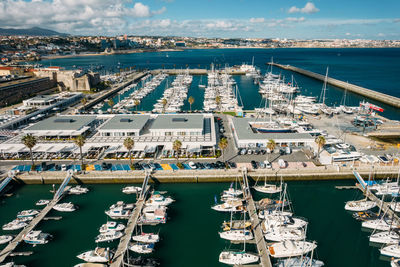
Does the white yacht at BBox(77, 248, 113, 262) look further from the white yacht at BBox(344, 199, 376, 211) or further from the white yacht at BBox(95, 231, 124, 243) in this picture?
the white yacht at BBox(344, 199, 376, 211)

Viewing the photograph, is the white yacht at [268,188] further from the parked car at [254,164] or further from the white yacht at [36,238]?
the white yacht at [36,238]

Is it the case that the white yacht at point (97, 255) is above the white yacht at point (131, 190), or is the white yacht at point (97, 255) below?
below

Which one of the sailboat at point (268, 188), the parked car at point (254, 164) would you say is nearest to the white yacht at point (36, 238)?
the sailboat at point (268, 188)

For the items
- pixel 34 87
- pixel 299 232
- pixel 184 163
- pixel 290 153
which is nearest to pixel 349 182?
pixel 290 153

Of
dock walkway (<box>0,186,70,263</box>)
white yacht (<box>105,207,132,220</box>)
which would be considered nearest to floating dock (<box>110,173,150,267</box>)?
white yacht (<box>105,207,132,220</box>)

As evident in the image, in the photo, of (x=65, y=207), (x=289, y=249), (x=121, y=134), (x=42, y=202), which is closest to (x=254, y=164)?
(x=289, y=249)

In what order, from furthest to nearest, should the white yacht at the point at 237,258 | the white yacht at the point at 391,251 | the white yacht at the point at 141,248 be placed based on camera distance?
1. the white yacht at the point at 141,248
2. the white yacht at the point at 391,251
3. the white yacht at the point at 237,258

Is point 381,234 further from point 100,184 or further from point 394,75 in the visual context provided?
point 394,75
